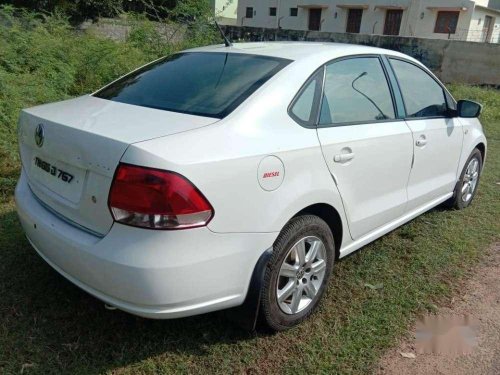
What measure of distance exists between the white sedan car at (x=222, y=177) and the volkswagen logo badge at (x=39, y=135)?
13 millimetres

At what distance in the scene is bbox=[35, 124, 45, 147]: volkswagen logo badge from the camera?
2.40 m

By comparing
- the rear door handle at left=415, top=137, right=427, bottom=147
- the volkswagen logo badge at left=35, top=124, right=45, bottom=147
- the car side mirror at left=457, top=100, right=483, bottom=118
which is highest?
the car side mirror at left=457, top=100, right=483, bottom=118

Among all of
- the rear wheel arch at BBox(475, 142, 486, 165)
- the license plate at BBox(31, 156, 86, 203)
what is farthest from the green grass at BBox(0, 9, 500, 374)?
the rear wheel arch at BBox(475, 142, 486, 165)

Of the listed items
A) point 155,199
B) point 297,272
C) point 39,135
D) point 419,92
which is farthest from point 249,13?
point 155,199

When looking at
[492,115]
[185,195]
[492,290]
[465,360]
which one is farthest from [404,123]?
[492,115]

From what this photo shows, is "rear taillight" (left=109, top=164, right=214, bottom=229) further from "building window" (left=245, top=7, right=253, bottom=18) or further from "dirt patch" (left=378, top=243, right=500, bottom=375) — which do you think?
"building window" (left=245, top=7, right=253, bottom=18)

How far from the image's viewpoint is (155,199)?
6.40ft

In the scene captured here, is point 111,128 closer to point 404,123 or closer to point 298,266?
point 298,266

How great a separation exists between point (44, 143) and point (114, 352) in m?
1.16

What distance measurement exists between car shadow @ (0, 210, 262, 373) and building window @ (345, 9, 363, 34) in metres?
37.5

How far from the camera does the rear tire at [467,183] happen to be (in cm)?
445

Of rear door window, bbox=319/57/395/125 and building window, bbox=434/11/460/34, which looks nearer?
rear door window, bbox=319/57/395/125

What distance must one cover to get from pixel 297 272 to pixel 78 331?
1269 mm

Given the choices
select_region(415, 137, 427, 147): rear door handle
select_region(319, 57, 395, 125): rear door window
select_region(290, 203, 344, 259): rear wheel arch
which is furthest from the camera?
select_region(415, 137, 427, 147): rear door handle
